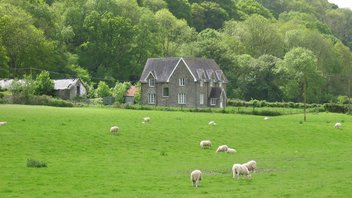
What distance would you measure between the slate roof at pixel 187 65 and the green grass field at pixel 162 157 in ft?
150

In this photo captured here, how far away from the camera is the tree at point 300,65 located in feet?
440

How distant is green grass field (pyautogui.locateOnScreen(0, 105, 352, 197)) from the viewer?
2519 cm

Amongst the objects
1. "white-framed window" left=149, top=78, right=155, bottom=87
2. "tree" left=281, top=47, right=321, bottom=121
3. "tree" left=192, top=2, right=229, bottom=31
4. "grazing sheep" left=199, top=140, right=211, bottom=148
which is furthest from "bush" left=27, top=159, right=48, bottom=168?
"tree" left=192, top=2, right=229, bottom=31

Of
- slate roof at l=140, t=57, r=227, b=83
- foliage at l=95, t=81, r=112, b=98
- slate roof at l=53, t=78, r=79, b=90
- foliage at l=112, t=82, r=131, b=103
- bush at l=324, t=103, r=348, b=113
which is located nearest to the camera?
bush at l=324, t=103, r=348, b=113

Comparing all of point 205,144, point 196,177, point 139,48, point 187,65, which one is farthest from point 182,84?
point 196,177

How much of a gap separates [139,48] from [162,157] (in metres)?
100

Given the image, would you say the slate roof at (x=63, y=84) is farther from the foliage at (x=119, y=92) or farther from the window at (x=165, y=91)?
the window at (x=165, y=91)

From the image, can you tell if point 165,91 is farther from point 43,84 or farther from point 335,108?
point 335,108

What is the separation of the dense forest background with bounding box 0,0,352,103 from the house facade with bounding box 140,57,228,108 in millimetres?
18235

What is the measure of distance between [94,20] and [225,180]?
366ft

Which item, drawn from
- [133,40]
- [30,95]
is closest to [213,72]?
[133,40]

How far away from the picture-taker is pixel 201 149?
44750 millimetres

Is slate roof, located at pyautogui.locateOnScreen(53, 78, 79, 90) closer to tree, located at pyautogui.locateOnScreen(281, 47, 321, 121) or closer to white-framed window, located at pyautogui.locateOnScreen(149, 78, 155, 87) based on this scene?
white-framed window, located at pyautogui.locateOnScreen(149, 78, 155, 87)

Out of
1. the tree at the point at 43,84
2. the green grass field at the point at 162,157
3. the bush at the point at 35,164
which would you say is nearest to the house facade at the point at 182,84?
the tree at the point at 43,84
